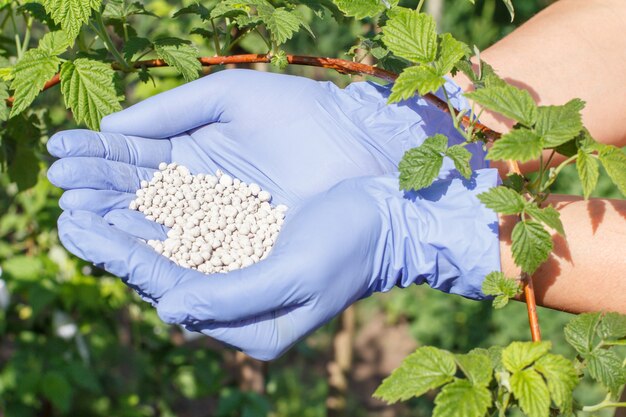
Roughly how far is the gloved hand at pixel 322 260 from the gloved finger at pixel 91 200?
0.04 meters

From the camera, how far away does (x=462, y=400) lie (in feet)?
3.56

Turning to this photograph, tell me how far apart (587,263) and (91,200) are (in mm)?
1079

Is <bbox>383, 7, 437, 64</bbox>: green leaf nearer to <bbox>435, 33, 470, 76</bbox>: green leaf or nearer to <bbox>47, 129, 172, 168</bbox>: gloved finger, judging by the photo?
<bbox>435, 33, 470, 76</bbox>: green leaf

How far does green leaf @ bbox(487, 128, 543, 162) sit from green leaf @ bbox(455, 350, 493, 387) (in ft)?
1.06

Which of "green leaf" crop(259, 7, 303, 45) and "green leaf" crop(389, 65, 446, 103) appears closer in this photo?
"green leaf" crop(389, 65, 446, 103)

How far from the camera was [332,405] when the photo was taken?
3336mm

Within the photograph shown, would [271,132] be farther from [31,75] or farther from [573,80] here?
[573,80]

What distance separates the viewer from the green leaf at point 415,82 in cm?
126

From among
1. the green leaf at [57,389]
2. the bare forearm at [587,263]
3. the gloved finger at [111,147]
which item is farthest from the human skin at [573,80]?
the green leaf at [57,389]

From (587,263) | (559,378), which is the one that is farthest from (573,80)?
(559,378)

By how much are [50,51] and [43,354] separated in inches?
60.7

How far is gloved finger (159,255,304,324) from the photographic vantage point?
137cm

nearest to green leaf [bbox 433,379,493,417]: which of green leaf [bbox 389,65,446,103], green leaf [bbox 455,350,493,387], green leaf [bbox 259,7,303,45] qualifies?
green leaf [bbox 455,350,493,387]

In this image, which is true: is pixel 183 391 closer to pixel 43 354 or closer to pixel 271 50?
pixel 43 354
